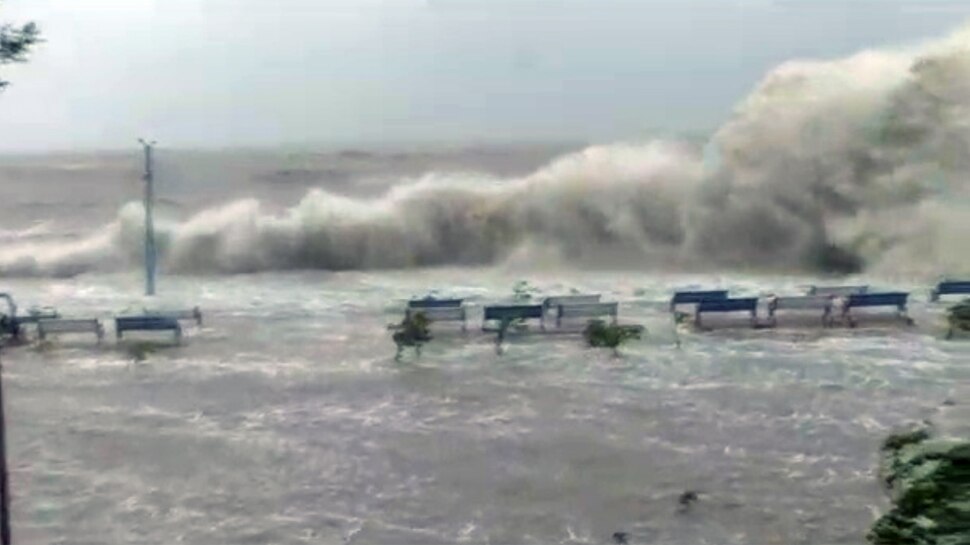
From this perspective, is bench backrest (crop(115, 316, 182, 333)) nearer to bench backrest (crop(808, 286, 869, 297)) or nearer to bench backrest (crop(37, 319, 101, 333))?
bench backrest (crop(37, 319, 101, 333))

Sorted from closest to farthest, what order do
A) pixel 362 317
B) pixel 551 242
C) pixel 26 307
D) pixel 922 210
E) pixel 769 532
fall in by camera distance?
pixel 769 532, pixel 362 317, pixel 26 307, pixel 922 210, pixel 551 242

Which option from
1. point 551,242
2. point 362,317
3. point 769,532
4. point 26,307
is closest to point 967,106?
point 551,242

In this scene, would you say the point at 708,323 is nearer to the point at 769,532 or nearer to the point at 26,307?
the point at 769,532

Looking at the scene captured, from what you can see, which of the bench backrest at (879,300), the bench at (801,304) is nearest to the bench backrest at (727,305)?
the bench at (801,304)

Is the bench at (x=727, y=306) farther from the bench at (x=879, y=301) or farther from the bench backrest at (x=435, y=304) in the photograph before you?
the bench backrest at (x=435, y=304)

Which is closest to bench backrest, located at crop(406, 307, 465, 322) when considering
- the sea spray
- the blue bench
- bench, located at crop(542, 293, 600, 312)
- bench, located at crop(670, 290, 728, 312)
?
bench, located at crop(542, 293, 600, 312)

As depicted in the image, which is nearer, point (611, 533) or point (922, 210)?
point (611, 533)
